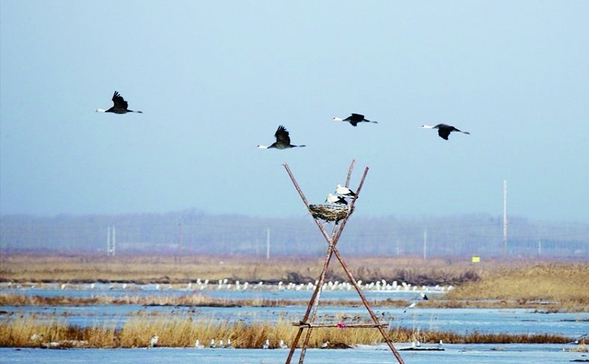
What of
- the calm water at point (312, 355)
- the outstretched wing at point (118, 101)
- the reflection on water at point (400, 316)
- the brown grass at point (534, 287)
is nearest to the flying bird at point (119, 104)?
the outstretched wing at point (118, 101)

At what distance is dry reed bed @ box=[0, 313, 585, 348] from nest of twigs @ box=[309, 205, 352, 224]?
32.7ft

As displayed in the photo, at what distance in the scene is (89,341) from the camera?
1180 inches

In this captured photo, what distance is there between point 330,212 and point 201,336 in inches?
434

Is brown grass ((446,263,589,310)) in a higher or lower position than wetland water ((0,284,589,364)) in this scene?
higher

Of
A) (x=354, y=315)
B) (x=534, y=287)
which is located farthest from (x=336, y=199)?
(x=534, y=287)

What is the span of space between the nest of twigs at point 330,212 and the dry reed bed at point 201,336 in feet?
32.7

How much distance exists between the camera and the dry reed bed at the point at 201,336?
1178 inches

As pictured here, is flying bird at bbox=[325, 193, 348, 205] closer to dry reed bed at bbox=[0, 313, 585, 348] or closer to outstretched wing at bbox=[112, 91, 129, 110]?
outstretched wing at bbox=[112, 91, 129, 110]

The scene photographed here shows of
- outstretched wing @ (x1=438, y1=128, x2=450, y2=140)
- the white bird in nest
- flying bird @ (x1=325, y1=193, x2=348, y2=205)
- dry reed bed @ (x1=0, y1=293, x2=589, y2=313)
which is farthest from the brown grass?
flying bird @ (x1=325, y1=193, x2=348, y2=205)

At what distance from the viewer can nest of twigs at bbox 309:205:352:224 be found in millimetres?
20188

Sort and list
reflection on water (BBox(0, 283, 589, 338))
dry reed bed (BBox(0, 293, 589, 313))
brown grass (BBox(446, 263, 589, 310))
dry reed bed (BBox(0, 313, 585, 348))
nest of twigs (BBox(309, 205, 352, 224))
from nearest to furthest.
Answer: nest of twigs (BBox(309, 205, 352, 224)) < dry reed bed (BBox(0, 313, 585, 348)) < reflection on water (BBox(0, 283, 589, 338)) < dry reed bed (BBox(0, 293, 589, 313)) < brown grass (BBox(446, 263, 589, 310))

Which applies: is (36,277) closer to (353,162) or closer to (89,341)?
(89,341)

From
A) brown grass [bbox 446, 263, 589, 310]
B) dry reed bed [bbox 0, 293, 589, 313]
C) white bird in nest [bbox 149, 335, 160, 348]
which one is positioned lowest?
white bird in nest [bbox 149, 335, 160, 348]

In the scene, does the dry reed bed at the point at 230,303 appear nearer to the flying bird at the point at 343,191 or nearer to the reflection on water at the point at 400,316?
the reflection on water at the point at 400,316
